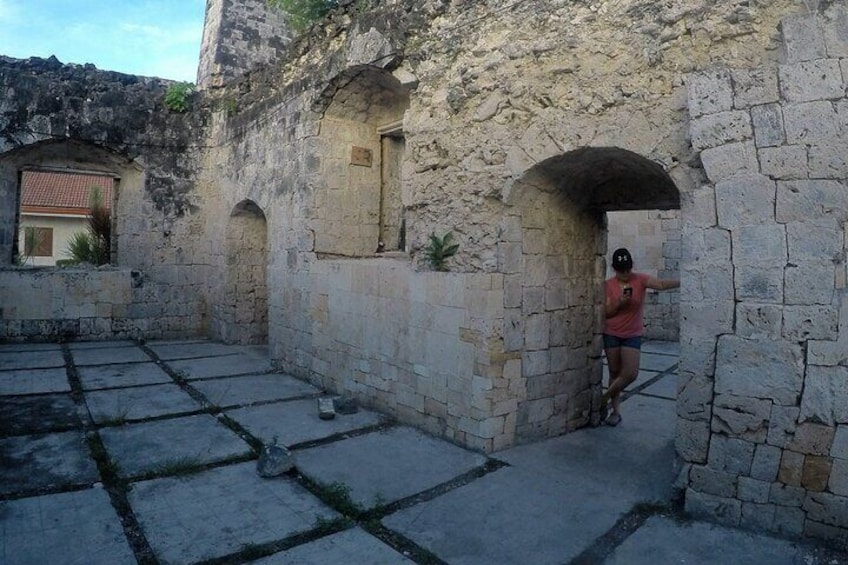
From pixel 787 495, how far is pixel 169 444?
4139mm

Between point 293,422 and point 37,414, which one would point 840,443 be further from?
point 37,414

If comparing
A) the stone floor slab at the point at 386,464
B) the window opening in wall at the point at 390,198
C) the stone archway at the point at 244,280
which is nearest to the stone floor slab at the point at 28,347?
the stone archway at the point at 244,280

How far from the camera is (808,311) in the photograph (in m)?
2.92

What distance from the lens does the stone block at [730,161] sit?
3076 mm

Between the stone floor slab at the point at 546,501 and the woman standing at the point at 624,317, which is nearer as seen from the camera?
the stone floor slab at the point at 546,501

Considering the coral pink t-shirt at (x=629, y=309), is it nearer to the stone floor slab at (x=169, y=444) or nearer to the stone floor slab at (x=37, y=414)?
the stone floor slab at (x=169, y=444)

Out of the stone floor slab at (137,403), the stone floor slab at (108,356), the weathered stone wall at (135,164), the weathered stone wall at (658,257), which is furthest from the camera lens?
the weathered stone wall at (658,257)

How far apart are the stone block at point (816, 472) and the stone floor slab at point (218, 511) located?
258 cm

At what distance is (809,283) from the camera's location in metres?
2.92

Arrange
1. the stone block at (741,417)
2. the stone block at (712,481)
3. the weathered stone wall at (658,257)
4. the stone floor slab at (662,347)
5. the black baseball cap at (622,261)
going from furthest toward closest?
the weathered stone wall at (658,257)
the stone floor slab at (662,347)
the black baseball cap at (622,261)
the stone block at (712,481)
the stone block at (741,417)

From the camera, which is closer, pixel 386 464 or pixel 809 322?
pixel 809 322

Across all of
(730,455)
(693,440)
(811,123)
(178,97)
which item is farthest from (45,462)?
(178,97)

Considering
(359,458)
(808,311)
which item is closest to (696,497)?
(808,311)

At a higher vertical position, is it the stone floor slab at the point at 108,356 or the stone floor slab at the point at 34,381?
the stone floor slab at the point at 108,356
